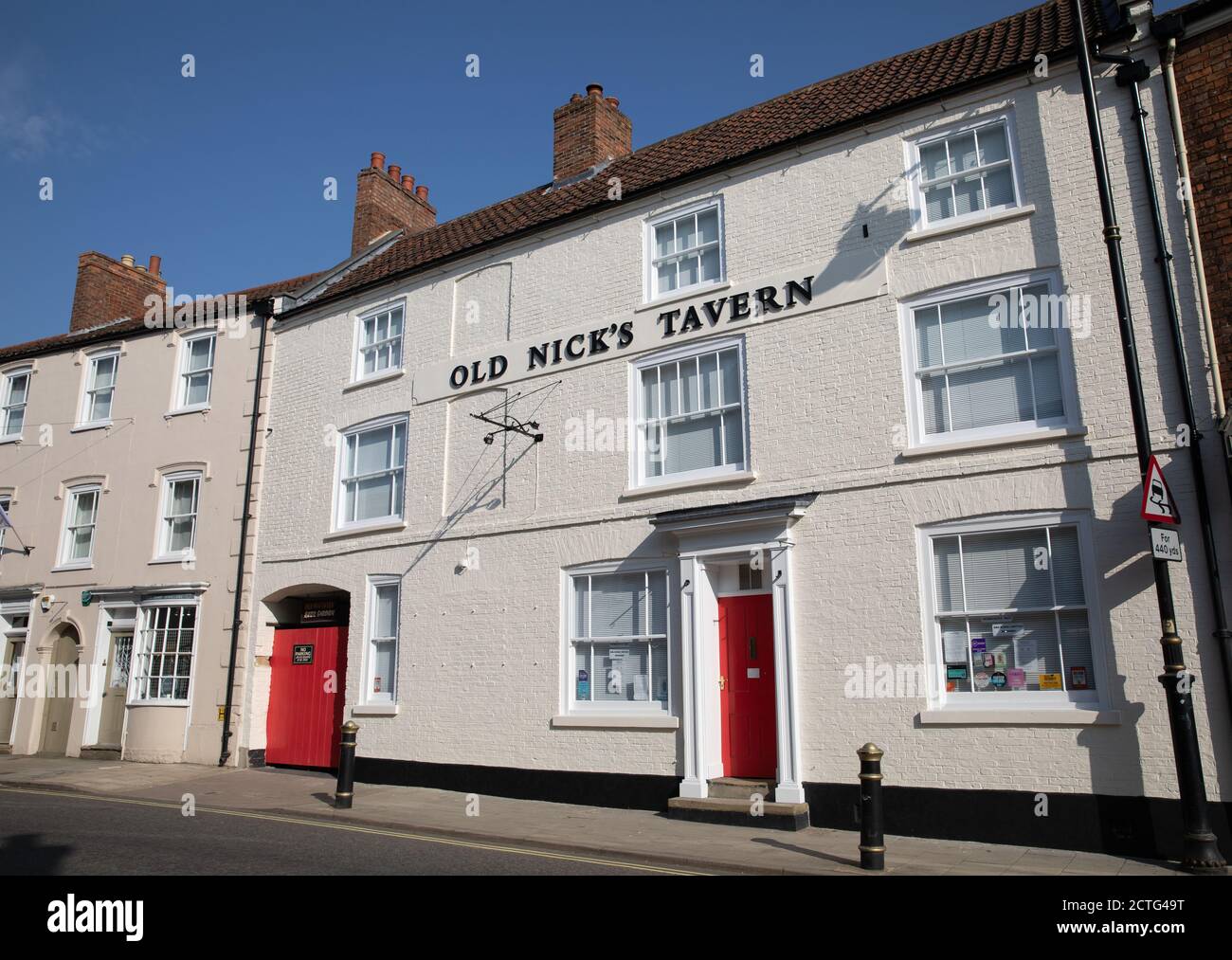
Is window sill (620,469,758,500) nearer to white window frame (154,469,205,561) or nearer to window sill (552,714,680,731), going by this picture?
window sill (552,714,680,731)

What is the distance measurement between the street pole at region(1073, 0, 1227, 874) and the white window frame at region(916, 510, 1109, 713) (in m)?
0.64

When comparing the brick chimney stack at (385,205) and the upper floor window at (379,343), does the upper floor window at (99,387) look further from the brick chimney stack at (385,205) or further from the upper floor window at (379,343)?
the upper floor window at (379,343)

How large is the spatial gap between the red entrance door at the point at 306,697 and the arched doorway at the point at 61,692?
15.9 feet

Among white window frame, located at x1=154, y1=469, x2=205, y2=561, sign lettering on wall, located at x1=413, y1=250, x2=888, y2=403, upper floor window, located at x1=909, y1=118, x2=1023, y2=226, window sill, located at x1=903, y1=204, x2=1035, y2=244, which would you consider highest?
upper floor window, located at x1=909, y1=118, x2=1023, y2=226

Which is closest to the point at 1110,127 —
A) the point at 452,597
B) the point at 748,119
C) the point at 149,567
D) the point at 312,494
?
the point at 748,119

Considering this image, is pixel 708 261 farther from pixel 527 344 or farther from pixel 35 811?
pixel 35 811

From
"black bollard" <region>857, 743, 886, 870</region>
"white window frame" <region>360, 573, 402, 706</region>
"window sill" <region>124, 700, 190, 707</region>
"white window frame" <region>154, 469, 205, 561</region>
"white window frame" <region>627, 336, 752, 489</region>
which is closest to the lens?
"black bollard" <region>857, 743, 886, 870</region>

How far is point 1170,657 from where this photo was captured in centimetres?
809

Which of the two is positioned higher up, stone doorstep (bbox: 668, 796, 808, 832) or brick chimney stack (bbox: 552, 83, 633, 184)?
brick chimney stack (bbox: 552, 83, 633, 184)

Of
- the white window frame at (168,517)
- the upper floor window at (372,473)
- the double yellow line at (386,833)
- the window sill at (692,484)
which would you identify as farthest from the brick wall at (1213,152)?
the white window frame at (168,517)

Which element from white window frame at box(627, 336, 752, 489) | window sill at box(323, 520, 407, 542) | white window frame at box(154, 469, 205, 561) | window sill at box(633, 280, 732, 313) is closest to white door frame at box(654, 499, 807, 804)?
white window frame at box(627, 336, 752, 489)

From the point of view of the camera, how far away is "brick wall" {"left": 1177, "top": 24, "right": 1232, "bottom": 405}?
29.9ft

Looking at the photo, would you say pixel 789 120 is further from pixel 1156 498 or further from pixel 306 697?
pixel 306 697

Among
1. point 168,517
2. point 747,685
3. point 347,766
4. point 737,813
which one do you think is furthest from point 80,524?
point 737,813
